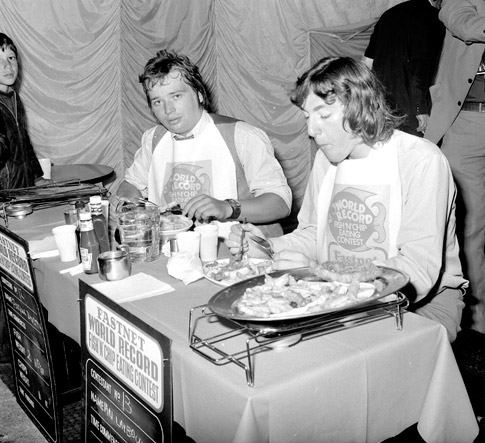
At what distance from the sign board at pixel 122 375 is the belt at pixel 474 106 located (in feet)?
9.04

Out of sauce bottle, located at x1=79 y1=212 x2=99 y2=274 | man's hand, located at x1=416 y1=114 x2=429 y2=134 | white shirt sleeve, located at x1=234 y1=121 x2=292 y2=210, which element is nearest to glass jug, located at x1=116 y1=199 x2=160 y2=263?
sauce bottle, located at x1=79 y1=212 x2=99 y2=274

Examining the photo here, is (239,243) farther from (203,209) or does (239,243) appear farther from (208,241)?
(203,209)

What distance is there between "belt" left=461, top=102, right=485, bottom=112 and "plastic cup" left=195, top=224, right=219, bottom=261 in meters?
2.08

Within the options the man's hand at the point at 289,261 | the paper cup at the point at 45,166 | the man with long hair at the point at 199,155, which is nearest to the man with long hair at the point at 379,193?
the man's hand at the point at 289,261

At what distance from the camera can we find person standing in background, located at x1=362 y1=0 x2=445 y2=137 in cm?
416

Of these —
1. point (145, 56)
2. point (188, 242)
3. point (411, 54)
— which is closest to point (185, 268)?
point (188, 242)

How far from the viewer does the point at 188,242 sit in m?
2.27

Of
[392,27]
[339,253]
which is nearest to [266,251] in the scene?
[339,253]

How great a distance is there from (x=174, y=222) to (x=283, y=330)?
1.36 meters

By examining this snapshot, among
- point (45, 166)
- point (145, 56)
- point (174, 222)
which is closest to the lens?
point (174, 222)

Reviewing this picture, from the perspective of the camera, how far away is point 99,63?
21.7ft

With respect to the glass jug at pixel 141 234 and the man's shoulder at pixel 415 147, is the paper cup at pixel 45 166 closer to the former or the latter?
the glass jug at pixel 141 234

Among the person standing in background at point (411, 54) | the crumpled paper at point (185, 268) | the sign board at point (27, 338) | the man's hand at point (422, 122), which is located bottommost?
the sign board at point (27, 338)

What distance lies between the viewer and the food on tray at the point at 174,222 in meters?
2.68
